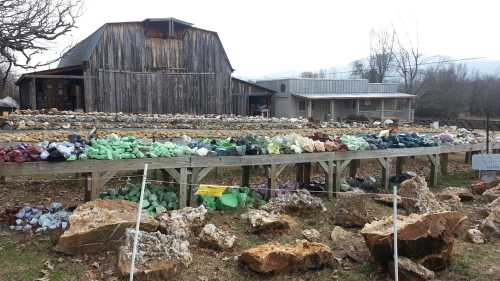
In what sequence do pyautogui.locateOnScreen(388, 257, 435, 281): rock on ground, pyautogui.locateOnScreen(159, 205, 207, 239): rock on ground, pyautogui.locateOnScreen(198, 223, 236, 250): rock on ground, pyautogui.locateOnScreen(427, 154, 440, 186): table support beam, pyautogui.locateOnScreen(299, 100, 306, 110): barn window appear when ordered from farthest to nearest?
pyautogui.locateOnScreen(299, 100, 306, 110): barn window → pyautogui.locateOnScreen(427, 154, 440, 186): table support beam → pyautogui.locateOnScreen(159, 205, 207, 239): rock on ground → pyautogui.locateOnScreen(198, 223, 236, 250): rock on ground → pyautogui.locateOnScreen(388, 257, 435, 281): rock on ground

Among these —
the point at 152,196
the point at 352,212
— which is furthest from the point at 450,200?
the point at 152,196

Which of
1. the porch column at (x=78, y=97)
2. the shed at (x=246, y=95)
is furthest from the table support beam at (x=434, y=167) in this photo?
the porch column at (x=78, y=97)

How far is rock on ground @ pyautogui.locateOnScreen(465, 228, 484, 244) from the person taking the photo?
320 inches

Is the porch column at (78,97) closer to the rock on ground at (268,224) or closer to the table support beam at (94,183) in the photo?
the table support beam at (94,183)

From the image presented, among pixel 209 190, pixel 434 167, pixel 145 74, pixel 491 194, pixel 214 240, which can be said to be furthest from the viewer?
pixel 145 74

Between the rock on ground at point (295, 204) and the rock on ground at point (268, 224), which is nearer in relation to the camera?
the rock on ground at point (268, 224)

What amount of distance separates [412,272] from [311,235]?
7.70ft

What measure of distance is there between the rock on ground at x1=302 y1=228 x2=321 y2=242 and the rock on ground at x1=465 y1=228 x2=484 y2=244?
8.57ft

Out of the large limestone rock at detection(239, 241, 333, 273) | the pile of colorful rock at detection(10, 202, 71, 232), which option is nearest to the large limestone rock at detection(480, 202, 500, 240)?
the large limestone rock at detection(239, 241, 333, 273)

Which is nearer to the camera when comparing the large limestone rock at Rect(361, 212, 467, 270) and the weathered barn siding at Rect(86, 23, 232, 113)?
the large limestone rock at Rect(361, 212, 467, 270)

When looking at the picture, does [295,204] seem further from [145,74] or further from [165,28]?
[165,28]

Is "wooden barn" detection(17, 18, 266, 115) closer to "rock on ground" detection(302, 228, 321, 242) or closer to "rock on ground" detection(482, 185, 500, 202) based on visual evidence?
"rock on ground" detection(482, 185, 500, 202)

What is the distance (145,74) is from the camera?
1169 inches

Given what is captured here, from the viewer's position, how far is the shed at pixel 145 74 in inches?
1122
